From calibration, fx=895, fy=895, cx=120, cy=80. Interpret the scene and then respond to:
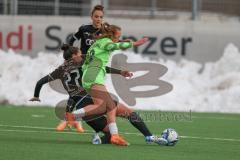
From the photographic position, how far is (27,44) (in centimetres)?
2386

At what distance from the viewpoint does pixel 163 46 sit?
23.5 metres

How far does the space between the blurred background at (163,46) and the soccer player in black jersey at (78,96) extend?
261 inches

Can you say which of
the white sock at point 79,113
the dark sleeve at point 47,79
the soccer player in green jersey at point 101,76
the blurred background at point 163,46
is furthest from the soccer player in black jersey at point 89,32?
the blurred background at point 163,46

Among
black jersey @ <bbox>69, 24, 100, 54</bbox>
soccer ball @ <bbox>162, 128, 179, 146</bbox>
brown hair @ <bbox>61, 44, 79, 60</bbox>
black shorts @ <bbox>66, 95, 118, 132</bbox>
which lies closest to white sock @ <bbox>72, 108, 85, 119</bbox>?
black shorts @ <bbox>66, 95, 118, 132</bbox>

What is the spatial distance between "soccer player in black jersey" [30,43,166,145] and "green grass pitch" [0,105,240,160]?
0.86 feet

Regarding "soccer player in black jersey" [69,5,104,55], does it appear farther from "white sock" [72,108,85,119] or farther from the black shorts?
"white sock" [72,108,85,119]

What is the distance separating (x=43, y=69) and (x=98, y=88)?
10.3 metres

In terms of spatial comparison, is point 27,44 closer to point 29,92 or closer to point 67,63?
point 29,92

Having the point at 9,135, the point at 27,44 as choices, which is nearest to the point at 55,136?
the point at 9,135

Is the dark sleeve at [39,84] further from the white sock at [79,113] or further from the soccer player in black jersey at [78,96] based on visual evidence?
the white sock at [79,113]

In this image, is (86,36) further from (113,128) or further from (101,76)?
(113,128)

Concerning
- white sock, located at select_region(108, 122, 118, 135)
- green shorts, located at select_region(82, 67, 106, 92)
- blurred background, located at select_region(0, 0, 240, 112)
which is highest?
green shorts, located at select_region(82, 67, 106, 92)

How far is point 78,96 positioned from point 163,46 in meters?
8.26

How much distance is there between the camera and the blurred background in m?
22.7
